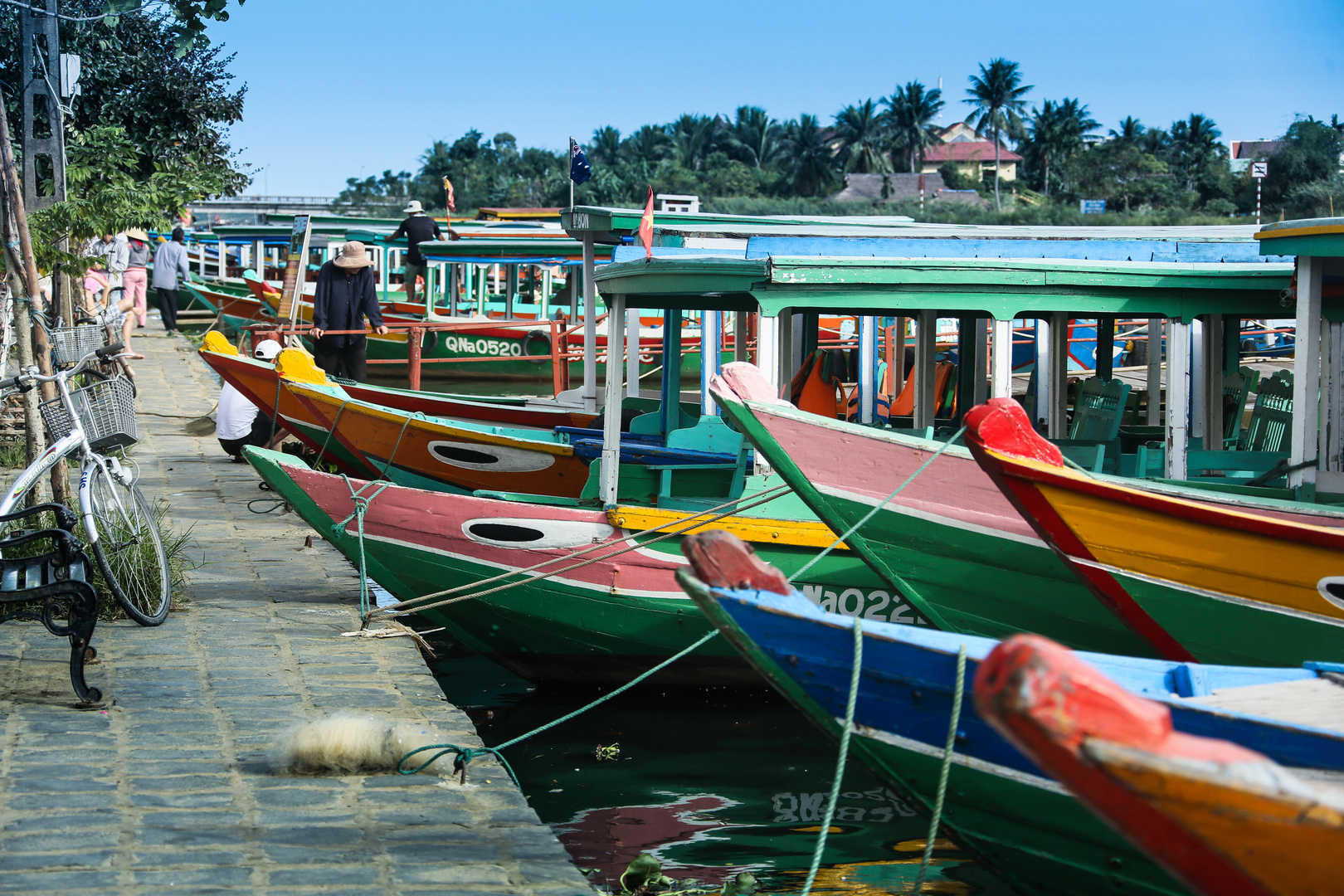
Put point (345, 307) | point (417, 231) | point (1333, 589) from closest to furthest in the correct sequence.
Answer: point (1333, 589)
point (345, 307)
point (417, 231)

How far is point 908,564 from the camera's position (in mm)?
5707

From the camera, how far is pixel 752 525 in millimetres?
6445

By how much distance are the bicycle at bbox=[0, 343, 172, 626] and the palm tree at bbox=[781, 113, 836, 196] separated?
85269 millimetres

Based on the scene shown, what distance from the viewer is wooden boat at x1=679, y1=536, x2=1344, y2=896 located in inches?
127

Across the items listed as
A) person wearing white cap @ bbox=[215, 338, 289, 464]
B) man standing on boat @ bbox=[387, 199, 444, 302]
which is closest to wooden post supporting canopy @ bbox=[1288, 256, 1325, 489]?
person wearing white cap @ bbox=[215, 338, 289, 464]

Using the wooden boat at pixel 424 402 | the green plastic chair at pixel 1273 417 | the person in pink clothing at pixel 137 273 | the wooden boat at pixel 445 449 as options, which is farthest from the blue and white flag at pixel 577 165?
the person in pink clothing at pixel 137 273

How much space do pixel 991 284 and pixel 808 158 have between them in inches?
3332

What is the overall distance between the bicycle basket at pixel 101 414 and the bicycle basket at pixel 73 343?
16 centimetres

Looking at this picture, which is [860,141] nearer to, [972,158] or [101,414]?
[972,158]

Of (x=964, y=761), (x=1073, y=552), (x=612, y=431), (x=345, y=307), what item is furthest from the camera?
(x=345, y=307)

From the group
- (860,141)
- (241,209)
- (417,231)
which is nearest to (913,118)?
(860,141)

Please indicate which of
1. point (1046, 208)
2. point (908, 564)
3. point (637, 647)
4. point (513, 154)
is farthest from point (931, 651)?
point (513, 154)

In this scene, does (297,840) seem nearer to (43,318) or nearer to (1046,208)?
(43,318)

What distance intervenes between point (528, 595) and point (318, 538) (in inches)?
109
